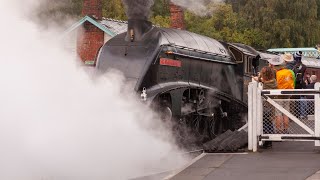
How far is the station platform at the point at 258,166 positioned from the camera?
816 centimetres

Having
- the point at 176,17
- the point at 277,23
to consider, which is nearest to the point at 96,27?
the point at 176,17

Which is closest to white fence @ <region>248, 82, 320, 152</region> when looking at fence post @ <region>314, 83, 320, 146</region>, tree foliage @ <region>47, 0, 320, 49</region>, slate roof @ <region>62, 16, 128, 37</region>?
fence post @ <region>314, 83, 320, 146</region>

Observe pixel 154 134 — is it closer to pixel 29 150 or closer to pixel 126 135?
pixel 126 135

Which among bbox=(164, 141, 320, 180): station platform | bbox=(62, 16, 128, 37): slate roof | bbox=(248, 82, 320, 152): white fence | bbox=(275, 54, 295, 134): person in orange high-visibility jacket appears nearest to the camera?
bbox=(164, 141, 320, 180): station platform

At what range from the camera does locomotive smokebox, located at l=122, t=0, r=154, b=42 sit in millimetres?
14384

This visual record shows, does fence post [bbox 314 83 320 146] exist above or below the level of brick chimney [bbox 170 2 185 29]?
below

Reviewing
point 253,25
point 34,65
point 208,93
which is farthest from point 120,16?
point 34,65

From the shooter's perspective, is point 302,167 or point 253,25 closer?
point 302,167

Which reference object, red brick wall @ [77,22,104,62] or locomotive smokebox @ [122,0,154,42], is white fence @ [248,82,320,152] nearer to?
locomotive smokebox @ [122,0,154,42]

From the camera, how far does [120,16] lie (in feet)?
144

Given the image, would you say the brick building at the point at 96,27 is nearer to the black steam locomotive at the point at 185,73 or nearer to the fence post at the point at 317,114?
the black steam locomotive at the point at 185,73

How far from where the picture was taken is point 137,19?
14.5 m

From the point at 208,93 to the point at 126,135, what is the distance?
664 centimetres

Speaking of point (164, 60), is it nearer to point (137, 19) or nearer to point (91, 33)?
point (137, 19)
